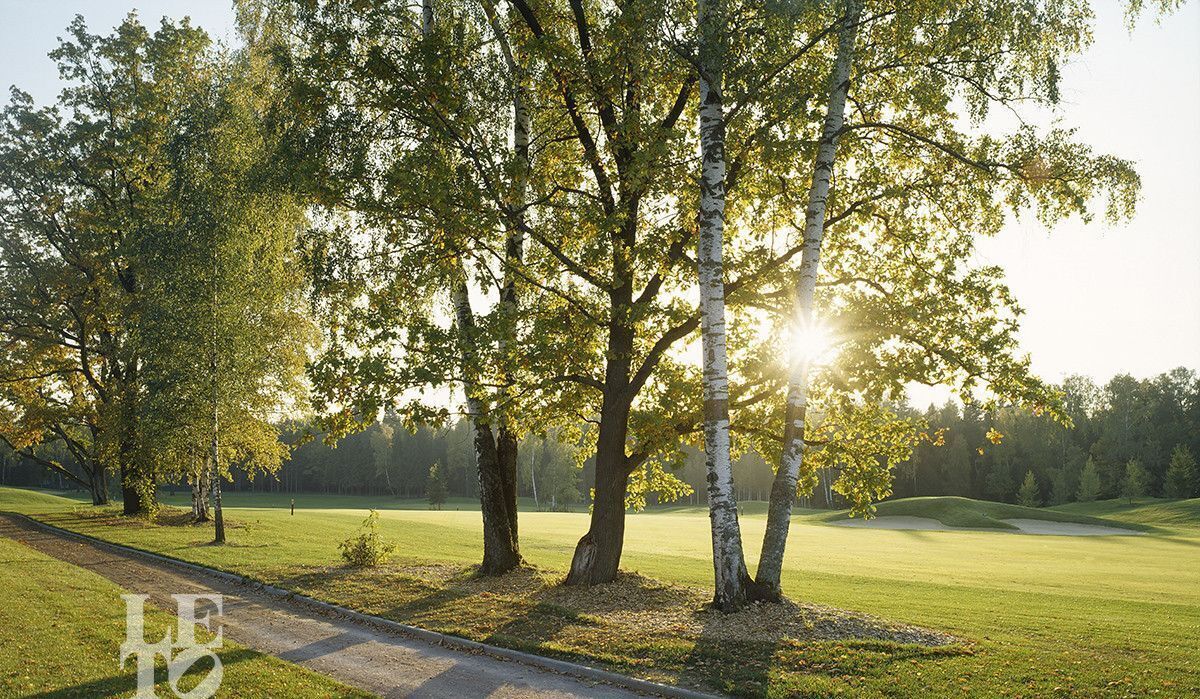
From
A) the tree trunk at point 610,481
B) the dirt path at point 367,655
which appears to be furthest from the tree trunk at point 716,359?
the dirt path at point 367,655

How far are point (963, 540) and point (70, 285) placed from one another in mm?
43258

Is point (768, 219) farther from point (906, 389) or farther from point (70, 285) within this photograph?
point (70, 285)

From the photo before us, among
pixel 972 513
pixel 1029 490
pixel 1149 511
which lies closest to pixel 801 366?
pixel 972 513

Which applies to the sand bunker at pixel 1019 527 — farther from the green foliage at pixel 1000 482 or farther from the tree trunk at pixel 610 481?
the tree trunk at pixel 610 481

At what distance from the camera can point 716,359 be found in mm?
13602

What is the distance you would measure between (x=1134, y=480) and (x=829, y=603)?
68.8 metres

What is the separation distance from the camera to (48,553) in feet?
71.2

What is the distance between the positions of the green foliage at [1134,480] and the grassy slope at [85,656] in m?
76.4

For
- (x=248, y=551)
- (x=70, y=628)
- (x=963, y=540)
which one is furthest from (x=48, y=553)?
(x=963, y=540)

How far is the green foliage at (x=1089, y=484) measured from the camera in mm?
72500

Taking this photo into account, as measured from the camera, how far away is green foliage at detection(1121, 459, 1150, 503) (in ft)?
229

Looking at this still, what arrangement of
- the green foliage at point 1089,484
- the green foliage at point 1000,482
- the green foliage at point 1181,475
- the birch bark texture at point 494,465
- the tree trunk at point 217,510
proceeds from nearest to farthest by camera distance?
the birch bark texture at point 494,465 < the tree trunk at point 217,510 < the green foliage at point 1181,475 < the green foliage at point 1089,484 < the green foliage at point 1000,482

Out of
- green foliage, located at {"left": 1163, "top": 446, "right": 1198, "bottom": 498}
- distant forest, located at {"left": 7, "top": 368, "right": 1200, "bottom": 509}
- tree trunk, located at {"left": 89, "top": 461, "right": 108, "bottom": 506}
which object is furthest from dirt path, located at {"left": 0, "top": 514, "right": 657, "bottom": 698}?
green foliage, located at {"left": 1163, "top": 446, "right": 1198, "bottom": 498}

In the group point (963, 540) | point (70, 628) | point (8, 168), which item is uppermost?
point (8, 168)
